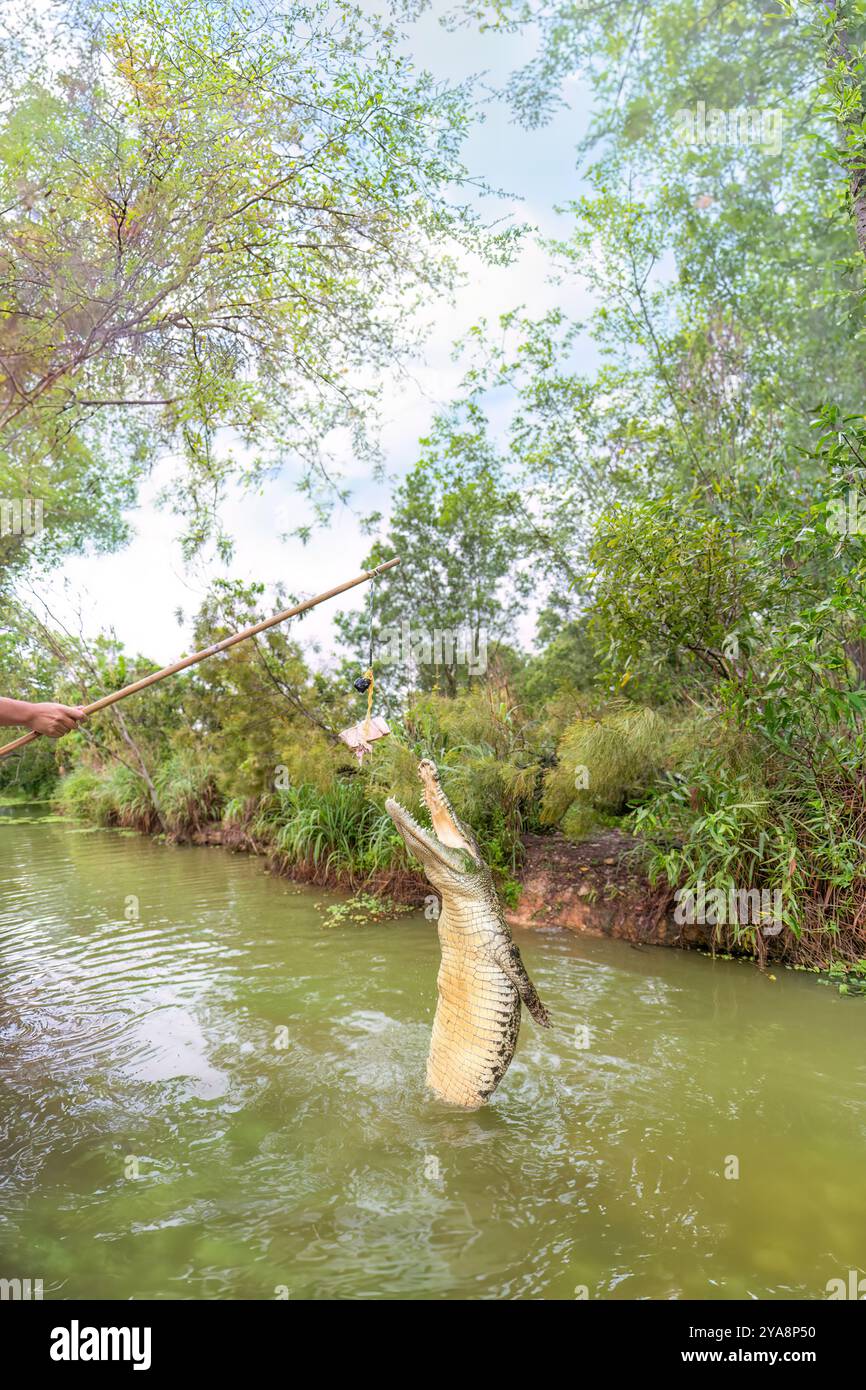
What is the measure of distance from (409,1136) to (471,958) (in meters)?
0.75

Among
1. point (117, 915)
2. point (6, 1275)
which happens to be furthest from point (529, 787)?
point (6, 1275)

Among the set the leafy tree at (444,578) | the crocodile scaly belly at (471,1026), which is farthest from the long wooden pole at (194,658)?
the leafy tree at (444,578)

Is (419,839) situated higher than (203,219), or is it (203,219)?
(203,219)

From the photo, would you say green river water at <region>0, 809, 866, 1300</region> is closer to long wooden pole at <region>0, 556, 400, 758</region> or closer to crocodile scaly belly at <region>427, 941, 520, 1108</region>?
crocodile scaly belly at <region>427, 941, 520, 1108</region>

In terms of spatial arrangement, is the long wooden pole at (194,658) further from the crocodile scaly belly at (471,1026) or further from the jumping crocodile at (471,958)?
the crocodile scaly belly at (471,1026)

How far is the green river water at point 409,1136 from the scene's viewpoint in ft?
7.31

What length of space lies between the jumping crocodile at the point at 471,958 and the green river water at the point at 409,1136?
329 mm

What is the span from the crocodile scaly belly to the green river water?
161mm

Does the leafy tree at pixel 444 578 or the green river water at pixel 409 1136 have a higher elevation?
the leafy tree at pixel 444 578

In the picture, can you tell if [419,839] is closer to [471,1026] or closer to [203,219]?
[471,1026]

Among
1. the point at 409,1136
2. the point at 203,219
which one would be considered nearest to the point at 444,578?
the point at 203,219

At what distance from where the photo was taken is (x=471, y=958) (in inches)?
115

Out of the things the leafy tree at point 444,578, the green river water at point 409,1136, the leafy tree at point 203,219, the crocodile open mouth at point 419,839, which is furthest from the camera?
the leafy tree at point 444,578
